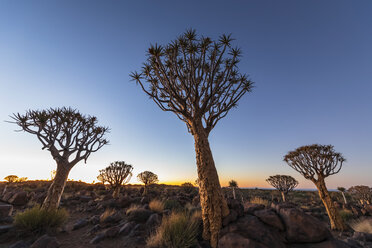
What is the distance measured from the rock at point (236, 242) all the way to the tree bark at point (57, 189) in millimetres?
9290

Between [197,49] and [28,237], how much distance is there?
1010cm

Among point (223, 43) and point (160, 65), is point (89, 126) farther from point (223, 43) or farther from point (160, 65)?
point (223, 43)

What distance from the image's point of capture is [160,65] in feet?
20.1

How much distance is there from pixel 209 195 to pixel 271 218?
210 centimetres

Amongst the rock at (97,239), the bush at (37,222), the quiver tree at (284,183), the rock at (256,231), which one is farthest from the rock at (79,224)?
the quiver tree at (284,183)

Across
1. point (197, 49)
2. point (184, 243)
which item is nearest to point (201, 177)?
point (184, 243)

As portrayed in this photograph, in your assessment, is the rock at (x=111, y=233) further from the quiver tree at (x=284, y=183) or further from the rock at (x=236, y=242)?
the quiver tree at (x=284, y=183)

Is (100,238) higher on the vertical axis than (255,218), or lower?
lower

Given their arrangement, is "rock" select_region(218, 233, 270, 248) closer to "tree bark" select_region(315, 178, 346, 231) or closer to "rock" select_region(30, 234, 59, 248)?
"rock" select_region(30, 234, 59, 248)

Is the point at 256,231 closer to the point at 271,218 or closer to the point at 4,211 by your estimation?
the point at 271,218

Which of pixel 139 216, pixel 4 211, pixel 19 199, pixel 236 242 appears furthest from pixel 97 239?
pixel 19 199

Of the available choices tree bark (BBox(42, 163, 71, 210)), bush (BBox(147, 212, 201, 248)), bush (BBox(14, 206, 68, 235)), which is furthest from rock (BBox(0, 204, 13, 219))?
bush (BBox(147, 212, 201, 248))

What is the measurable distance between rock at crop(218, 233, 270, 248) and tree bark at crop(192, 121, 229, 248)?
1.48ft

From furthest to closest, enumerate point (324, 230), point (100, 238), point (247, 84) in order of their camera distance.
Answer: point (247, 84) → point (100, 238) → point (324, 230)
